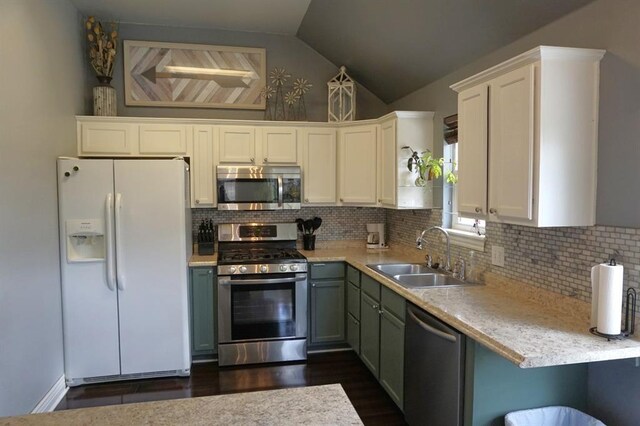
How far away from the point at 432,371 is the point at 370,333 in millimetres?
1053

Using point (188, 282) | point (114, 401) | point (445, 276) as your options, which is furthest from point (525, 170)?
point (114, 401)

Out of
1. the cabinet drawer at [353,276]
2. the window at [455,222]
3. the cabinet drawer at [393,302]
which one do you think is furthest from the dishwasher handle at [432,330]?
the cabinet drawer at [353,276]

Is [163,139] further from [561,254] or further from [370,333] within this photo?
[561,254]

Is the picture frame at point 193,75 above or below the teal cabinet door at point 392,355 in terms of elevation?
above

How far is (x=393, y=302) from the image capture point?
2.77 m

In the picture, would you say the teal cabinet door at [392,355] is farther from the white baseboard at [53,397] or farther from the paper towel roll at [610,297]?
the white baseboard at [53,397]

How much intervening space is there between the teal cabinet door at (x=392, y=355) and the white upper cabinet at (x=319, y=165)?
1497 millimetres

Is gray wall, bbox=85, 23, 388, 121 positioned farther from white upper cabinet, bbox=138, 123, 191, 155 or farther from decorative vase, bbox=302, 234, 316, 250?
decorative vase, bbox=302, 234, 316, 250

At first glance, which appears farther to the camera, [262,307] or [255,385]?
[262,307]

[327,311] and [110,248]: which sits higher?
[110,248]

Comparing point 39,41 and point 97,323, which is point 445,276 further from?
point 39,41

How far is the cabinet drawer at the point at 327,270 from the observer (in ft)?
12.4

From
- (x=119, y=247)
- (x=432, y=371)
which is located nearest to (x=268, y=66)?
(x=119, y=247)

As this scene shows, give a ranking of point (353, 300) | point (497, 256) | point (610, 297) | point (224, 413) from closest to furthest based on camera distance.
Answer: point (224, 413) → point (610, 297) → point (497, 256) → point (353, 300)
